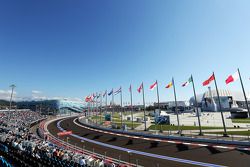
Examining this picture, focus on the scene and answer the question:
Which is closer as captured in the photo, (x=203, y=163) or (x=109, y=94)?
(x=203, y=163)

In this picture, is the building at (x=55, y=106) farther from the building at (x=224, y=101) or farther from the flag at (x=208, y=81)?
the flag at (x=208, y=81)

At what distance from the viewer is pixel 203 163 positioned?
1488 cm

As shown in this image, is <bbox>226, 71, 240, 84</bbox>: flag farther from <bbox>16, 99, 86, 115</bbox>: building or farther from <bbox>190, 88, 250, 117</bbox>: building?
<bbox>16, 99, 86, 115</bbox>: building

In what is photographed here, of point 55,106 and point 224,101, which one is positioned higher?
point 55,106

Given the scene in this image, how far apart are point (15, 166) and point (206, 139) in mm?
25290

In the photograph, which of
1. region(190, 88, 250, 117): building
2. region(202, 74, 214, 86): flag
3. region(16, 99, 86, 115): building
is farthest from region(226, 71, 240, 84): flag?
region(16, 99, 86, 115): building

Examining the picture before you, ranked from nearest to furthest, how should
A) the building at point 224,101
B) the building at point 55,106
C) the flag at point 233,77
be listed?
the flag at point 233,77 < the building at point 224,101 < the building at point 55,106

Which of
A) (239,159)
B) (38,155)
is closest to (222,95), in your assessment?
(239,159)

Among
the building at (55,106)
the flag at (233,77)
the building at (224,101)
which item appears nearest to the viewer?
the flag at (233,77)

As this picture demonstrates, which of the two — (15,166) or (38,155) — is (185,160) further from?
(15,166)

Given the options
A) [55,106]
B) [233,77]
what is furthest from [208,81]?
[55,106]

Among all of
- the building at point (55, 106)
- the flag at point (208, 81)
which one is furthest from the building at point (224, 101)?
the building at point (55, 106)

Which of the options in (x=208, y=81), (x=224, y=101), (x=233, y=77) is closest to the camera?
(x=233, y=77)

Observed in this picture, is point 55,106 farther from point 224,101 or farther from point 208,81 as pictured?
point 224,101
